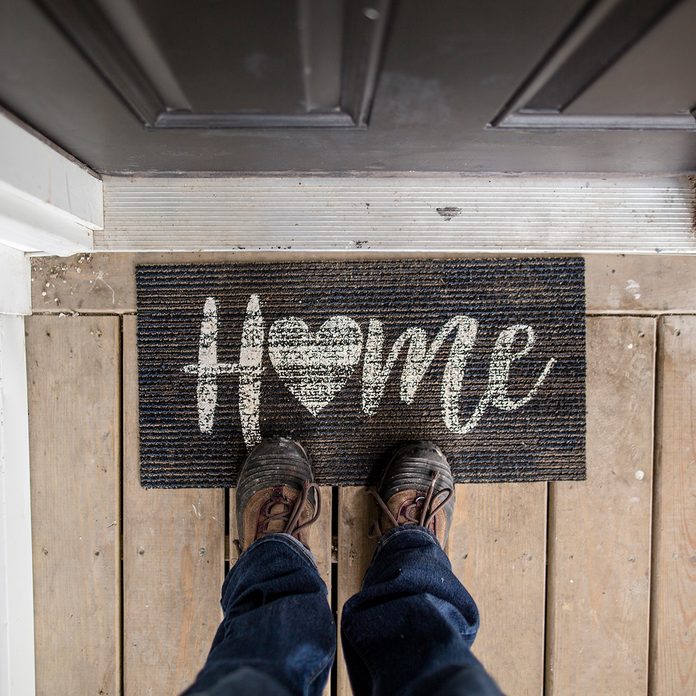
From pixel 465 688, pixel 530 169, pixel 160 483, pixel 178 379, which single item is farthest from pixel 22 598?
pixel 530 169

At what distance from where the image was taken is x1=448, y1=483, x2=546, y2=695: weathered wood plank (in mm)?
850

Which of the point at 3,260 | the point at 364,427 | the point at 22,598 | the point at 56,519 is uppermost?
the point at 3,260

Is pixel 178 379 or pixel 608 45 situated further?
pixel 178 379

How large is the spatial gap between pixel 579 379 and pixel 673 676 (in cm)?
52

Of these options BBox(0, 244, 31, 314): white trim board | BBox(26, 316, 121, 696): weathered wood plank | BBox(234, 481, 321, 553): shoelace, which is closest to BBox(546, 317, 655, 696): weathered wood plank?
BBox(234, 481, 321, 553): shoelace

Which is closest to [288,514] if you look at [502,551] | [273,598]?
[273,598]

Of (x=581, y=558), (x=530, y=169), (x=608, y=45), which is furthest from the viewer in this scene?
(x=581, y=558)

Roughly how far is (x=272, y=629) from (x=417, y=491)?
0.98 ft

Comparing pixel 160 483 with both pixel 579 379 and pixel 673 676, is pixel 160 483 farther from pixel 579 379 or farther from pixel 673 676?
pixel 673 676

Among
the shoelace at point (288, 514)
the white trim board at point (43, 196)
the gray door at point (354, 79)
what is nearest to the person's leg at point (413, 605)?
the shoelace at point (288, 514)

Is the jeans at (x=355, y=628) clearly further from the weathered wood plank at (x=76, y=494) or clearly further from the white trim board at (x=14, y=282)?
the white trim board at (x=14, y=282)

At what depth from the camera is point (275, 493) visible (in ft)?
2.61

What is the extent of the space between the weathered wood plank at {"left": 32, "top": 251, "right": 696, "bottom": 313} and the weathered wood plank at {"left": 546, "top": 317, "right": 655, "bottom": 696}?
4 cm

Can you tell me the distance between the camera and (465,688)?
0.48 metres
